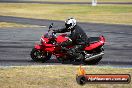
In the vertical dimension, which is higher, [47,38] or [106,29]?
[47,38]

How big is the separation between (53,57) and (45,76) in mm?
4582

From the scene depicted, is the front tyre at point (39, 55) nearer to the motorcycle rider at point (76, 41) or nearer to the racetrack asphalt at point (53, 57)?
the racetrack asphalt at point (53, 57)

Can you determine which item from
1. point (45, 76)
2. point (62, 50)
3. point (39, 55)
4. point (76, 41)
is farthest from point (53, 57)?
point (45, 76)

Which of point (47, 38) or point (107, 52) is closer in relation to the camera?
point (47, 38)

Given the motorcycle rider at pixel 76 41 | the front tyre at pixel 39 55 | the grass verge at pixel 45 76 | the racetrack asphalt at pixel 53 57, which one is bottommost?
the racetrack asphalt at pixel 53 57

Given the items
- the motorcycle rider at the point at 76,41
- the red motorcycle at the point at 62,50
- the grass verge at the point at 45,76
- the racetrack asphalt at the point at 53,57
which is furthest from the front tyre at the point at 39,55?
the grass verge at the point at 45,76

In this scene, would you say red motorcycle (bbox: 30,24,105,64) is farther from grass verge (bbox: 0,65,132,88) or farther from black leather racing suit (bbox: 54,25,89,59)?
grass verge (bbox: 0,65,132,88)

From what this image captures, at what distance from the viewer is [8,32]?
1050 inches

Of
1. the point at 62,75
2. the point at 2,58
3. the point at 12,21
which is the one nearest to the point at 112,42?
the point at 2,58

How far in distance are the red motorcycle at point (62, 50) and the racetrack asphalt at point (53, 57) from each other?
0.27 meters

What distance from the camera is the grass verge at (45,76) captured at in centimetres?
1126

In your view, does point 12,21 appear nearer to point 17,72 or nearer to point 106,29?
point 106,29

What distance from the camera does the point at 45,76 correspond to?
12.4 metres

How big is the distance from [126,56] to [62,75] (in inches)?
216
